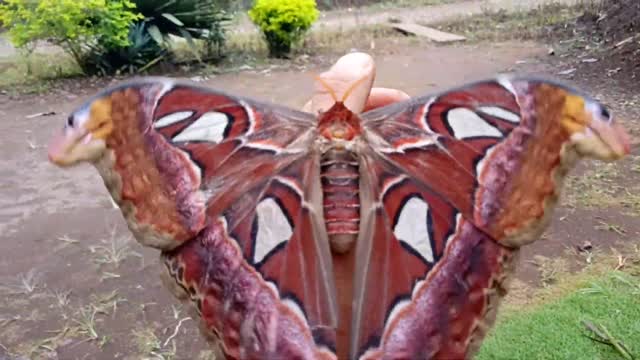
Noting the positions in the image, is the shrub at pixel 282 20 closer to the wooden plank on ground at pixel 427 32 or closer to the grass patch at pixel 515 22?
the wooden plank on ground at pixel 427 32

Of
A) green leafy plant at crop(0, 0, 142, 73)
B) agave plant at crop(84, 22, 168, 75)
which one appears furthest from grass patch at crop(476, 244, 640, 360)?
agave plant at crop(84, 22, 168, 75)

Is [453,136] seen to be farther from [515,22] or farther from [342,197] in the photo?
[515,22]

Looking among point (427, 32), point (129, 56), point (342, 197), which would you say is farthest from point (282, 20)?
point (342, 197)

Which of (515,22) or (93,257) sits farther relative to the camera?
(515,22)

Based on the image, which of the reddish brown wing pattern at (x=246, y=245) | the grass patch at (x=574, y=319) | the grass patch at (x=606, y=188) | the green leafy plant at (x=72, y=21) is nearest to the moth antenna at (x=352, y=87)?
the reddish brown wing pattern at (x=246, y=245)

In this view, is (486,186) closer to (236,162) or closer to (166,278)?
(236,162)

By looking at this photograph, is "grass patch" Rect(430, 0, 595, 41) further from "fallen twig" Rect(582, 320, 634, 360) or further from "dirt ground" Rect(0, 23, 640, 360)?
"fallen twig" Rect(582, 320, 634, 360)

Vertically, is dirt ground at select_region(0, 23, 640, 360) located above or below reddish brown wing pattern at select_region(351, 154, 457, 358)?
below
